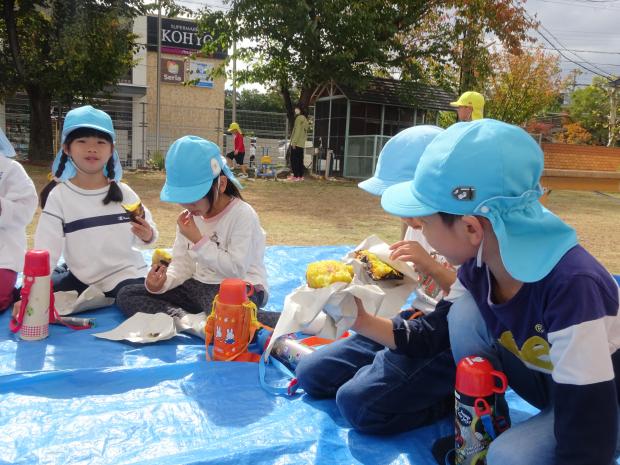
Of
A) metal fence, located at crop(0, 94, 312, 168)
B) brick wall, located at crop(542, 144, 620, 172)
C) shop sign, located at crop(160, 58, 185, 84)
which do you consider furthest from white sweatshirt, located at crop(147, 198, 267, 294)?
shop sign, located at crop(160, 58, 185, 84)

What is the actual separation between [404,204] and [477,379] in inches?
20.5

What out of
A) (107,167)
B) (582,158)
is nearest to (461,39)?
(582,158)

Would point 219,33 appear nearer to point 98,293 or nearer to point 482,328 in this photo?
point 98,293

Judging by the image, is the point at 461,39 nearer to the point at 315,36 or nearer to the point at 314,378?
the point at 315,36

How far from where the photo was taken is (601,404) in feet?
3.81

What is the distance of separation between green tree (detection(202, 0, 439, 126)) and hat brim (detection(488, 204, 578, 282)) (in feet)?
40.8

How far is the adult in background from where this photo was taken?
13.4 metres

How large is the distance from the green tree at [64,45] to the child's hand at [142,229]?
10130 millimetres

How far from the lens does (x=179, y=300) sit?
285 cm

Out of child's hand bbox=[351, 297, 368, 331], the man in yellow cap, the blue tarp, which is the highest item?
the man in yellow cap

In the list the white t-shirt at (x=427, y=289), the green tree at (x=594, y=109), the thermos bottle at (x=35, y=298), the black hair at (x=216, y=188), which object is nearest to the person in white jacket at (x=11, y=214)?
the thermos bottle at (x=35, y=298)

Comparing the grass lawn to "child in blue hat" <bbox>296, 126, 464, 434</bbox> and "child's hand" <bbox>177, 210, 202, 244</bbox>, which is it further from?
"child in blue hat" <bbox>296, 126, 464, 434</bbox>

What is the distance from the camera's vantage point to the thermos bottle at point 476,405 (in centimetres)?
150

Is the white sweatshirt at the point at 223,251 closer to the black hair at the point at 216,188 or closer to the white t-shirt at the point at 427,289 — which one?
the black hair at the point at 216,188
